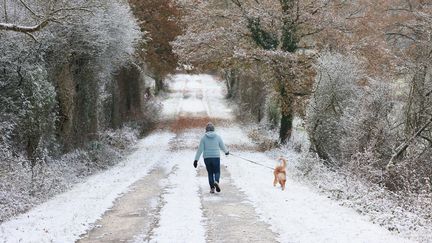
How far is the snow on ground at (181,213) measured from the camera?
9430 mm

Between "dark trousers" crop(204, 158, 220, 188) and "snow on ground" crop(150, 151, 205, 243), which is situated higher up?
"dark trousers" crop(204, 158, 220, 188)

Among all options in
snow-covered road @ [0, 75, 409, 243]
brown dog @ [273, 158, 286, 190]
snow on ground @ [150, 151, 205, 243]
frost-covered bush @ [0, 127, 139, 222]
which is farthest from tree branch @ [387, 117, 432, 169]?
frost-covered bush @ [0, 127, 139, 222]

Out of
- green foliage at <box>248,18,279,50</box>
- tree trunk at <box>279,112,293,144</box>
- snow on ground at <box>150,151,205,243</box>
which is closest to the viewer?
snow on ground at <box>150,151,205,243</box>

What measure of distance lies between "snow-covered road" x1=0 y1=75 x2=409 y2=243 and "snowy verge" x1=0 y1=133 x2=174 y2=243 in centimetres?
2

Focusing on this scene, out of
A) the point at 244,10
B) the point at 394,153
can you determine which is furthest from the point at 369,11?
the point at 394,153

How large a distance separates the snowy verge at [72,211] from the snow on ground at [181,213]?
137cm

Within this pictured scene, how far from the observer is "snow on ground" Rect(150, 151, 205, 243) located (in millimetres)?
9430

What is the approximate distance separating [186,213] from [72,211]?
2.55 meters

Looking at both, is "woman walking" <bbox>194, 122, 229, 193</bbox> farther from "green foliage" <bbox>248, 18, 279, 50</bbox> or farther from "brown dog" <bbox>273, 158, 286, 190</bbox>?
"green foliage" <bbox>248, 18, 279, 50</bbox>

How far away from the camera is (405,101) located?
18.6 metres

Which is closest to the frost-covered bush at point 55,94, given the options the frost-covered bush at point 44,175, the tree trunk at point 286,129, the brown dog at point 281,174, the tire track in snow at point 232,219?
the frost-covered bush at point 44,175

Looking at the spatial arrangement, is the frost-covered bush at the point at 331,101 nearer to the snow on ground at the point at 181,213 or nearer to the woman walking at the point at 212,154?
the snow on ground at the point at 181,213

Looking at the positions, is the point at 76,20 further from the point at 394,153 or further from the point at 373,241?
the point at 373,241

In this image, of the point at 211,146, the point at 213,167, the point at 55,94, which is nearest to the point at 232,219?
the point at 213,167
